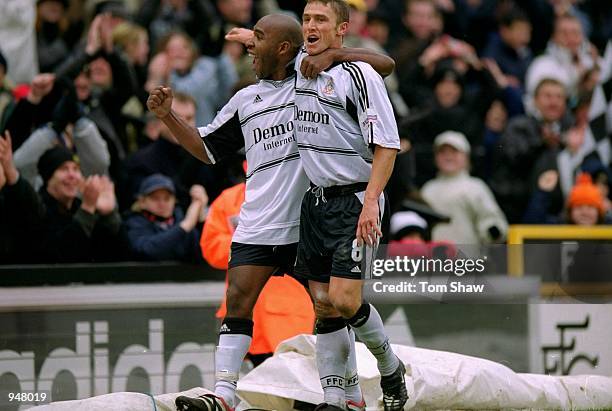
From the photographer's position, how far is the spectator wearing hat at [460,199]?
37.1 ft

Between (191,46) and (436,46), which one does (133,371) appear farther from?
(436,46)

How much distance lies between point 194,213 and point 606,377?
3.27 m

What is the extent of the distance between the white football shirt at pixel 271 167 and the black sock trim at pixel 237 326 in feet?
1.46

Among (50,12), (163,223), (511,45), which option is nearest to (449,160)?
(511,45)

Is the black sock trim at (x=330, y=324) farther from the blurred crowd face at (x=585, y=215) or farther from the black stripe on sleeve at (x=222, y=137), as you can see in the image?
the blurred crowd face at (x=585, y=215)

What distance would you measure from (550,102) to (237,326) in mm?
6932

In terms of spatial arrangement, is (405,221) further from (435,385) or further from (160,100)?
(160,100)

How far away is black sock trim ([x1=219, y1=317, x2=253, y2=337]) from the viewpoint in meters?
6.93

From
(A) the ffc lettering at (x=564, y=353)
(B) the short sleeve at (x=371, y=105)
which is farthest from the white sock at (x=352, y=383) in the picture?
(A) the ffc lettering at (x=564, y=353)

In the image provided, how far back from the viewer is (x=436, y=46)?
12.8 m

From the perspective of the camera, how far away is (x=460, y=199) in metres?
11.5

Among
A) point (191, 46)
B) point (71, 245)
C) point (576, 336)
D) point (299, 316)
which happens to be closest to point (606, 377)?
point (576, 336)

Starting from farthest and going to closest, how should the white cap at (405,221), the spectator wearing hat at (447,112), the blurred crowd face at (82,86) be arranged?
1. the spectator wearing hat at (447,112)
2. the white cap at (405,221)
3. the blurred crowd face at (82,86)

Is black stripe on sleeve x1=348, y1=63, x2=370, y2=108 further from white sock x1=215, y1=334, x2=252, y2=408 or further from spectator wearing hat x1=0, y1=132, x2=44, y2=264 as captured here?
spectator wearing hat x1=0, y1=132, x2=44, y2=264
